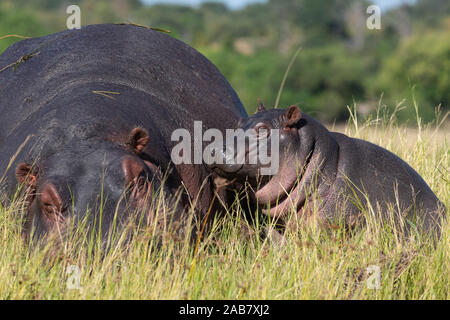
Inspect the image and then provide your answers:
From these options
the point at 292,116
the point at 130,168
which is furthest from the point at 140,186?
the point at 292,116

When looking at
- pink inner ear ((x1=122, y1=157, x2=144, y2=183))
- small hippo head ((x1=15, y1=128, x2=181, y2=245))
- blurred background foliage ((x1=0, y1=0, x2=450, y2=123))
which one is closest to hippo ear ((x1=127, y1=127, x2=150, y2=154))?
Result: small hippo head ((x1=15, y1=128, x2=181, y2=245))

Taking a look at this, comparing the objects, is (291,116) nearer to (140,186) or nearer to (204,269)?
(140,186)


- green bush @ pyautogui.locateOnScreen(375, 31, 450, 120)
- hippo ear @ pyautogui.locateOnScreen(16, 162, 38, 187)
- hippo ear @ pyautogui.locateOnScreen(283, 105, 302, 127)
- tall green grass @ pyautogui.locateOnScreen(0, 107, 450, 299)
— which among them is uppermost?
green bush @ pyautogui.locateOnScreen(375, 31, 450, 120)

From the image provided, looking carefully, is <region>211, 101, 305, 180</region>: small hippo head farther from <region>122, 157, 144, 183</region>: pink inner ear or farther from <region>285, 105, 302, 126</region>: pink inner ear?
<region>122, 157, 144, 183</region>: pink inner ear

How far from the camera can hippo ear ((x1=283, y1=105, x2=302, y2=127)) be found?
462 cm

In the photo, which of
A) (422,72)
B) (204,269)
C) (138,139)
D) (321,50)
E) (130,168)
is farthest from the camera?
(321,50)

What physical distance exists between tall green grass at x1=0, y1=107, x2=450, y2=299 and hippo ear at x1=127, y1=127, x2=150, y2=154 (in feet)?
1.73

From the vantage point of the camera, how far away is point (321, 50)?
1674 inches

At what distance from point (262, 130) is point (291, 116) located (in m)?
0.20
